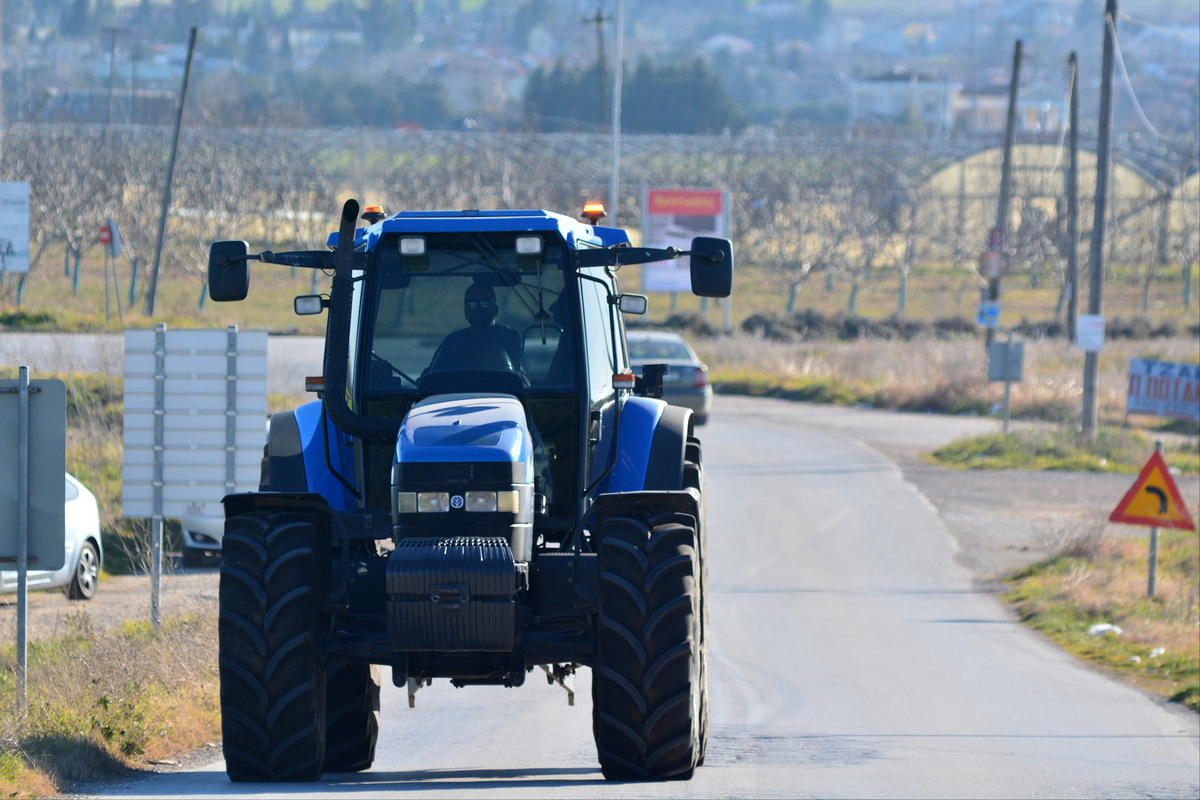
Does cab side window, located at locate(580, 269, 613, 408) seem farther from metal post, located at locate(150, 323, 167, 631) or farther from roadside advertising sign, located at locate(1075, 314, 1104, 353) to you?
roadside advertising sign, located at locate(1075, 314, 1104, 353)

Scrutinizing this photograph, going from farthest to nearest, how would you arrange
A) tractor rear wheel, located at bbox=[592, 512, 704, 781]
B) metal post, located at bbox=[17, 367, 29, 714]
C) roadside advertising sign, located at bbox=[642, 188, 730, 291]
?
roadside advertising sign, located at bbox=[642, 188, 730, 291], metal post, located at bbox=[17, 367, 29, 714], tractor rear wheel, located at bbox=[592, 512, 704, 781]

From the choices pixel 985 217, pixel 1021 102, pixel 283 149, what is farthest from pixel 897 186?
pixel 1021 102

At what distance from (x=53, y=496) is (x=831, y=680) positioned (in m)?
6.13

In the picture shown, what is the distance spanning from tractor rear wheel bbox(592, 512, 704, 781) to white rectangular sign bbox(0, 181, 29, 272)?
10.9m

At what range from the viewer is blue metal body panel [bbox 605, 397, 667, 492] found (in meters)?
7.47

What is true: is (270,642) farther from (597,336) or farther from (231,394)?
(231,394)

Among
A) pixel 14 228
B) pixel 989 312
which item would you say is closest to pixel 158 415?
pixel 14 228


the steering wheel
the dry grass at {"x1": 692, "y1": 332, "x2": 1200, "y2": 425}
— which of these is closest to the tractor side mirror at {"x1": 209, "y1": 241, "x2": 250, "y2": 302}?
the steering wheel

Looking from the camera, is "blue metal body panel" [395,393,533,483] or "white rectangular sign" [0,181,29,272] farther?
"white rectangular sign" [0,181,29,272]

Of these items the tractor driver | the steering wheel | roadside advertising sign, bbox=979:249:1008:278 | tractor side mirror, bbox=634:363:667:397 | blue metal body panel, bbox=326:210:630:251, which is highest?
roadside advertising sign, bbox=979:249:1008:278

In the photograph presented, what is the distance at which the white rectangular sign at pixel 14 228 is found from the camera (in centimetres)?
1556

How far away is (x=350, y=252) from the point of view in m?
6.73

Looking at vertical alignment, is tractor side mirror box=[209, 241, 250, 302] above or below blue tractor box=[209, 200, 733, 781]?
above

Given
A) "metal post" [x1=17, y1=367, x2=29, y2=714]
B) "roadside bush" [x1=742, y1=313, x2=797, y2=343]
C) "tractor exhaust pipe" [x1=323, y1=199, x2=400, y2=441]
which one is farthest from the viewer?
"roadside bush" [x1=742, y1=313, x2=797, y2=343]
